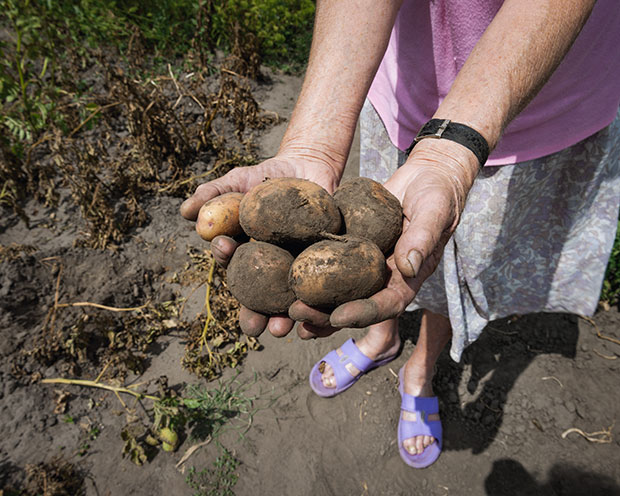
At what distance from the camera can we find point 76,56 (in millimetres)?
5199

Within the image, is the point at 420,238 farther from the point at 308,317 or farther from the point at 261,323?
the point at 261,323

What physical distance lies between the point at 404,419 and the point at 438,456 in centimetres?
30

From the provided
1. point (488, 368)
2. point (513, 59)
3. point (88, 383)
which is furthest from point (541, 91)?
point (88, 383)

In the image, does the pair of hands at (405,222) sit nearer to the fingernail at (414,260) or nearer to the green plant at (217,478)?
the fingernail at (414,260)

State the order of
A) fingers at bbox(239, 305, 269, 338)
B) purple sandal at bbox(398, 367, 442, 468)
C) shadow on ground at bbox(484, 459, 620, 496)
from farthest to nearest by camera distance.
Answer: purple sandal at bbox(398, 367, 442, 468) < shadow on ground at bbox(484, 459, 620, 496) < fingers at bbox(239, 305, 269, 338)

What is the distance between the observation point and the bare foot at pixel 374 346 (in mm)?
2926

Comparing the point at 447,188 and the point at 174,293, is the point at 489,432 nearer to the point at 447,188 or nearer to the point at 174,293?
the point at 447,188

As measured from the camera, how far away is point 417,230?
4.51ft

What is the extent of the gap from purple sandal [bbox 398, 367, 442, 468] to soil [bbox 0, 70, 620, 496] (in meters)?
0.07

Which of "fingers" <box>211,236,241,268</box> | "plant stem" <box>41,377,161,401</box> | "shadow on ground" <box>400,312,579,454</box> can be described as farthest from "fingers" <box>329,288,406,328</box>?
"plant stem" <box>41,377,161,401</box>

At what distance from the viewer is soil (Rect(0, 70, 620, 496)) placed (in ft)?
8.30

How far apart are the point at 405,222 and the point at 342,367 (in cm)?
157

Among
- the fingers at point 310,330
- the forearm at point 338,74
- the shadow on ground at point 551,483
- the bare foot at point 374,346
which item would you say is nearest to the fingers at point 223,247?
the fingers at point 310,330

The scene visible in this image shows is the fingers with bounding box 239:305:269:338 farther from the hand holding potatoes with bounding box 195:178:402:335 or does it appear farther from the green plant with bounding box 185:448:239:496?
the green plant with bounding box 185:448:239:496
